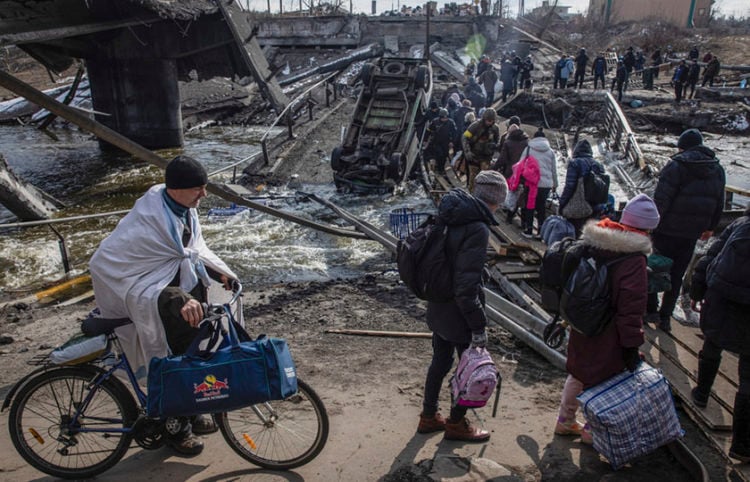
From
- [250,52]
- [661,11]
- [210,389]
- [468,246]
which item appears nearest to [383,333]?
[468,246]

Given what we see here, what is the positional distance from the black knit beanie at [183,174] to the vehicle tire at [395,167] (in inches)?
352

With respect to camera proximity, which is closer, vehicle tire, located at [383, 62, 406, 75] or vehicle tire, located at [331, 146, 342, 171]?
vehicle tire, located at [331, 146, 342, 171]

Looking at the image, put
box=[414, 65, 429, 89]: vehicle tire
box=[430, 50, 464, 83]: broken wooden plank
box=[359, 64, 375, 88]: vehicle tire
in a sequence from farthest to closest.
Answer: box=[430, 50, 464, 83]: broken wooden plank < box=[359, 64, 375, 88]: vehicle tire < box=[414, 65, 429, 89]: vehicle tire

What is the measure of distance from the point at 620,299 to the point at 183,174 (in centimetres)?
264

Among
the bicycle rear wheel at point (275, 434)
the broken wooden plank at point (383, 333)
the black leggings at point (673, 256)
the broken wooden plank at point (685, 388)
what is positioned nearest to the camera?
the bicycle rear wheel at point (275, 434)

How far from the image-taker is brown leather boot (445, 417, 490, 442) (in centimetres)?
380

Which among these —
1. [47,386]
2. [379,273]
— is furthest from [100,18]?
[47,386]

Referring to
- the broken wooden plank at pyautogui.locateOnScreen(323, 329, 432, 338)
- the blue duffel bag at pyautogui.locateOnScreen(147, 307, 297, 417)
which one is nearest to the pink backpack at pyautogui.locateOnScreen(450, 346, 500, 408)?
the blue duffel bag at pyautogui.locateOnScreen(147, 307, 297, 417)

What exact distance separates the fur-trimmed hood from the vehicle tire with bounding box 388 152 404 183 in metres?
8.83

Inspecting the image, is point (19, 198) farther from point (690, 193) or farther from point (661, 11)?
point (661, 11)

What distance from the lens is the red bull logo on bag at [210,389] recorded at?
3.03 metres

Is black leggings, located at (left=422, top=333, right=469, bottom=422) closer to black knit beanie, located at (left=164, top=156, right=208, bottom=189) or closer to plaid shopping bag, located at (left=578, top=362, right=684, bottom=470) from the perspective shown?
plaid shopping bag, located at (left=578, top=362, right=684, bottom=470)

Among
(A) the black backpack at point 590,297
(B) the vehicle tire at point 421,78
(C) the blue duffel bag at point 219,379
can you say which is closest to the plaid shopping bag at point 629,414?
(A) the black backpack at point 590,297

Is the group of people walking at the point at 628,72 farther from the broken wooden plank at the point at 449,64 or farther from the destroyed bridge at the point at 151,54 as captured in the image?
the destroyed bridge at the point at 151,54
